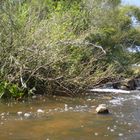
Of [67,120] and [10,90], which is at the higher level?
[10,90]

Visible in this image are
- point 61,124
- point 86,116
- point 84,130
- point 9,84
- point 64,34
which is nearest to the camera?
point 84,130

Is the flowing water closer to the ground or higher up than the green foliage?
closer to the ground

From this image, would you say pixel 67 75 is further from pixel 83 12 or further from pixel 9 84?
pixel 83 12

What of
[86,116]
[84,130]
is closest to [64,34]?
[86,116]

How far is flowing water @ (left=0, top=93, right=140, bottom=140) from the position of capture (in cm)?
668

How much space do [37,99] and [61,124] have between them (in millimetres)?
3285

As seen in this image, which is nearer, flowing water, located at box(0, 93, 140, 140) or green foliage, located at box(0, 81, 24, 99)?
flowing water, located at box(0, 93, 140, 140)

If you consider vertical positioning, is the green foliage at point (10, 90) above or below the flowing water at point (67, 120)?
above

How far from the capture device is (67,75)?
11.5 metres

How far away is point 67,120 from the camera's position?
791 centimetres

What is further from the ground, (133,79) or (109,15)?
(109,15)

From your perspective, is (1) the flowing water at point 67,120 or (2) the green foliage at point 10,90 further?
(2) the green foliage at point 10,90

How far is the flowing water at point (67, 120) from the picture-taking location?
21.9ft

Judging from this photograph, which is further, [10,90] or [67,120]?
[10,90]
